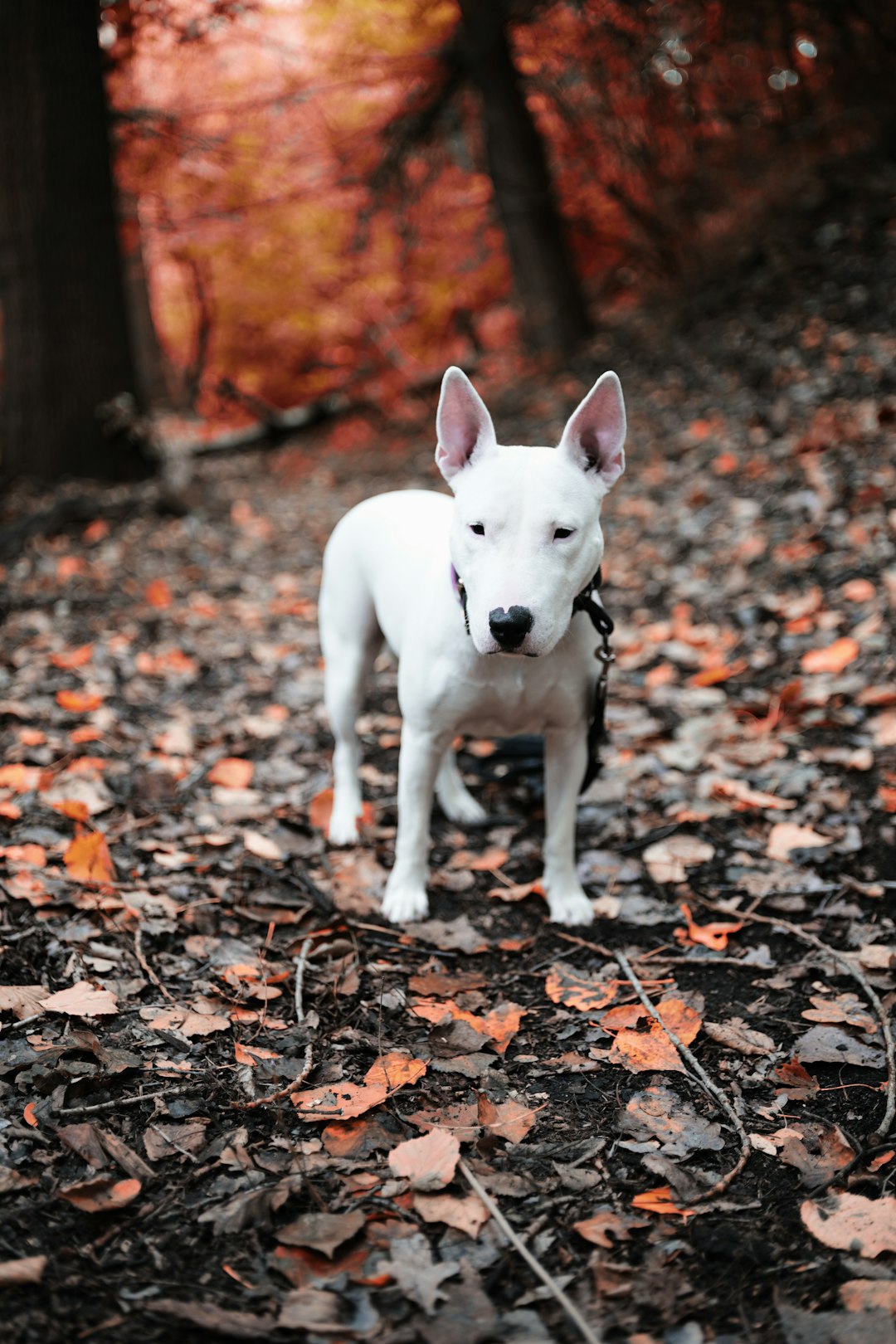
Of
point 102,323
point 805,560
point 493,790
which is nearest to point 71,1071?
point 493,790

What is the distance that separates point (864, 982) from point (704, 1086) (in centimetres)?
62

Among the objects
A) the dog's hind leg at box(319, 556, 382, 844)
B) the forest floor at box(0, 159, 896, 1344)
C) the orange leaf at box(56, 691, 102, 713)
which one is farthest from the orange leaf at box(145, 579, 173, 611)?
the dog's hind leg at box(319, 556, 382, 844)

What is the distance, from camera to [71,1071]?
2.25m

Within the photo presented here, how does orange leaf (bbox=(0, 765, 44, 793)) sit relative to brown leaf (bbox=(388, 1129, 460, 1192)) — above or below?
above

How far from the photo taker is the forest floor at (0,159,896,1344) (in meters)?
1.83

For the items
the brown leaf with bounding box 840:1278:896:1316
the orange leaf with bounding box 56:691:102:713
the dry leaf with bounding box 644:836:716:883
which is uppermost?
the orange leaf with bounding box 56:691:102:713

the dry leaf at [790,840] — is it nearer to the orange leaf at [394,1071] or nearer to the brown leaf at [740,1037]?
the brown leaf at [740,1037]

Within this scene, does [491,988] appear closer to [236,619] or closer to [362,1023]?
[362,1023]

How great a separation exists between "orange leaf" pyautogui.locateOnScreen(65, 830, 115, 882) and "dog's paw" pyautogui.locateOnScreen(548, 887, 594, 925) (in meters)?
1.43

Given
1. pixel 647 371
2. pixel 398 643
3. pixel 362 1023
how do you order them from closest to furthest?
pixel 362 1023, pixel 398 643, pixel 647 371

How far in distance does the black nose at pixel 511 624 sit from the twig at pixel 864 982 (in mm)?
1324

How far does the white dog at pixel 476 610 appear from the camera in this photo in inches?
97.0

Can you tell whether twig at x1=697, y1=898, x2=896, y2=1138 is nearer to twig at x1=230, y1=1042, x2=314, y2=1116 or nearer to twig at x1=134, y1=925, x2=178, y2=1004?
twig at x1=230, y1=1042, x2=314, y2=1116

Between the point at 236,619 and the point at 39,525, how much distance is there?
5.38 feet
